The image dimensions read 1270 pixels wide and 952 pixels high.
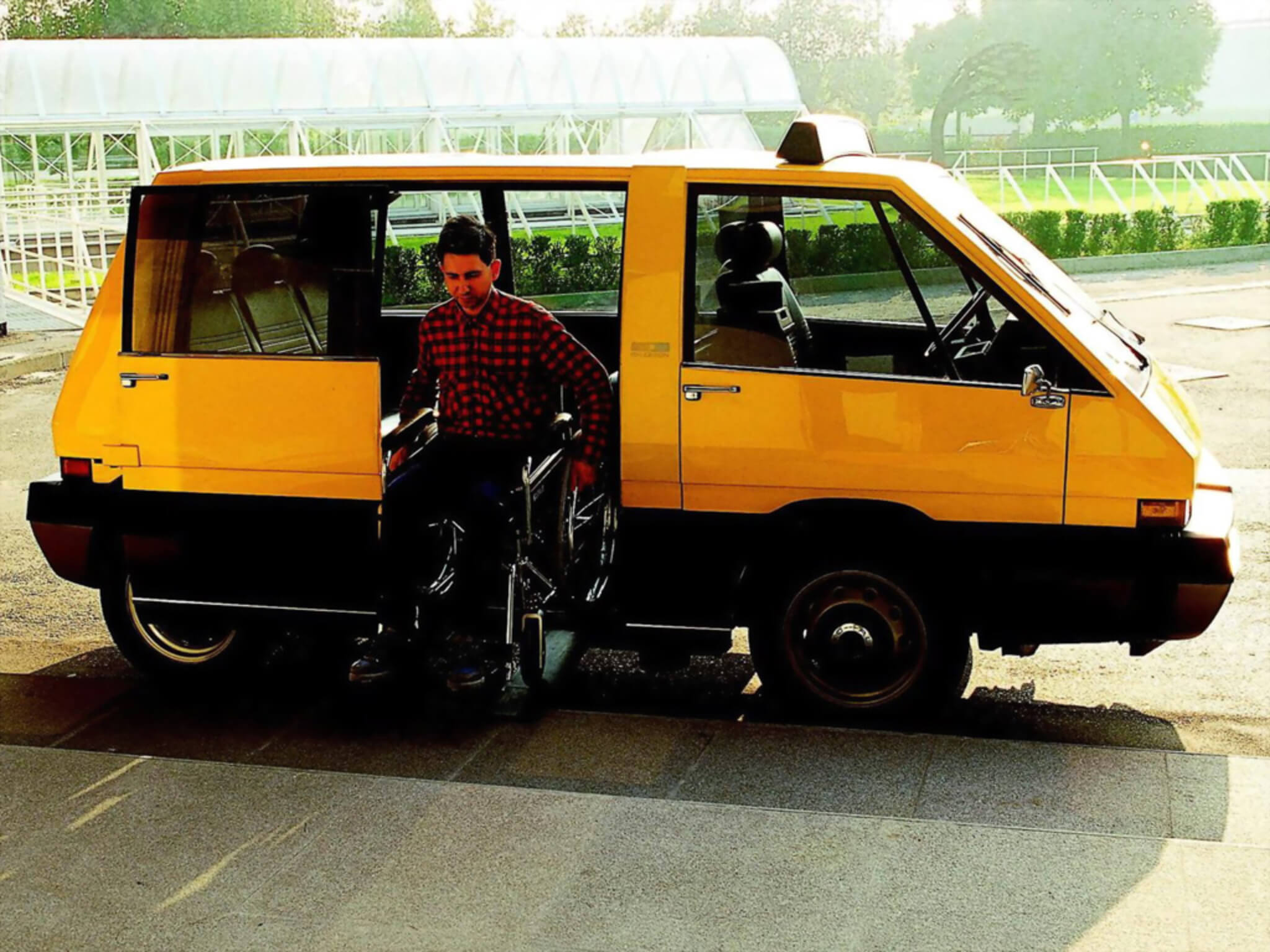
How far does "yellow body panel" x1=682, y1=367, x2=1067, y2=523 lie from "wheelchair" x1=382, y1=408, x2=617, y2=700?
437 millimetres

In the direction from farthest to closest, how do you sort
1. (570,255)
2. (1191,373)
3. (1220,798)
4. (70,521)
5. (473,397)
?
(1191,373), (570,255), (70,521), (473,397), (1220,798)

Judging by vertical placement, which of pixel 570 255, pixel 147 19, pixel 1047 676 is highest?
pixel 147 19

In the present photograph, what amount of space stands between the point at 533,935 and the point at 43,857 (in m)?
1.55

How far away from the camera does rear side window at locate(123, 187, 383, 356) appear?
5.66 metres

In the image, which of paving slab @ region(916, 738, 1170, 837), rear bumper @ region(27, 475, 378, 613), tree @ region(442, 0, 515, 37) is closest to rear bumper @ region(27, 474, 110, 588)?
rear bumper @ region(27, 475, 378, 613)

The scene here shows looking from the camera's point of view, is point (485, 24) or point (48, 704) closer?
point (48, 704)

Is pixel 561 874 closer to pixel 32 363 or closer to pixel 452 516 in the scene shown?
pixel 452 516

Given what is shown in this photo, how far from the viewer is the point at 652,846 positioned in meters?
4.61

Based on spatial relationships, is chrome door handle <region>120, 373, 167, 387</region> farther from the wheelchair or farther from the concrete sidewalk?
the concrete sidewalk

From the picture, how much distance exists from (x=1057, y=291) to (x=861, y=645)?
1421mm

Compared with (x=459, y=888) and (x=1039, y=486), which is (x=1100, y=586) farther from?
(x=459, y=888)

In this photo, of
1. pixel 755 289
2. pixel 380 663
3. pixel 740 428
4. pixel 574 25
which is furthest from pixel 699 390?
pixel 574 25

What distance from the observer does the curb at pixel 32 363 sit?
14.8 metres

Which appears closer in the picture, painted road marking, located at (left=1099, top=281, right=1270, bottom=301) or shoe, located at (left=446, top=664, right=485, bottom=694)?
shoe, located at (left=446, top=664, right=485, bottom=694)
